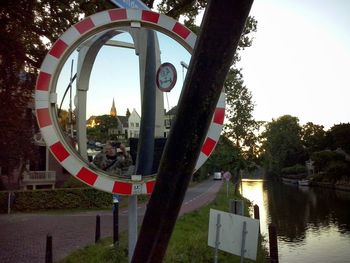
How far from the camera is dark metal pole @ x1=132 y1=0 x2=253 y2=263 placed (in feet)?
3.91

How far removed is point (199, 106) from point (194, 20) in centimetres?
1249

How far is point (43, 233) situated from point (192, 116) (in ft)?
47.3

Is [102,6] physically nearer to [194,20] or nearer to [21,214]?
[194,20]

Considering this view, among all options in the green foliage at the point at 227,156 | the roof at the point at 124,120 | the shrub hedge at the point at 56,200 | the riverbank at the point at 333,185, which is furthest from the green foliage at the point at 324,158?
the roof at the point at 124,120

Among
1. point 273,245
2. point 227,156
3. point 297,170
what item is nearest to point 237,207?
point 273,245

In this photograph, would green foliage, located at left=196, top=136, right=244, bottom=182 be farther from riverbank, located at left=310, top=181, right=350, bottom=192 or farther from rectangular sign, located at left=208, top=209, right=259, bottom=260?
rectangular sign, located at left=208, top=209, right=259, bottom=260

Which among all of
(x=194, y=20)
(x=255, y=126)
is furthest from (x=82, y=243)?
(x=255, y=126)

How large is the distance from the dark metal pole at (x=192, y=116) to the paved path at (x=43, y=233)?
9.36 metres

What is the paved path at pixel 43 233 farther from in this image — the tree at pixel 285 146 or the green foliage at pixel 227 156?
the tree at pixel 285 146

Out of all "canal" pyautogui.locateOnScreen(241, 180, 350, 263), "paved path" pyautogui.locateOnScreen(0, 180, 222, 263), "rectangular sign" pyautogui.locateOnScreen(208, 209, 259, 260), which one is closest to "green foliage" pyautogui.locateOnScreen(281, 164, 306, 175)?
"canal" pyautogui.locateOnScreen(241, 180, 350, 263)

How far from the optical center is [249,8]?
1.19 m

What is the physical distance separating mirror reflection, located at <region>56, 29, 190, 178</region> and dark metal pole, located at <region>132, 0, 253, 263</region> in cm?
102

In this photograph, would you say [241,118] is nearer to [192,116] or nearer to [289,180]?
A: [192,116]

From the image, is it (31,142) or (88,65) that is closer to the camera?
(88,65)
